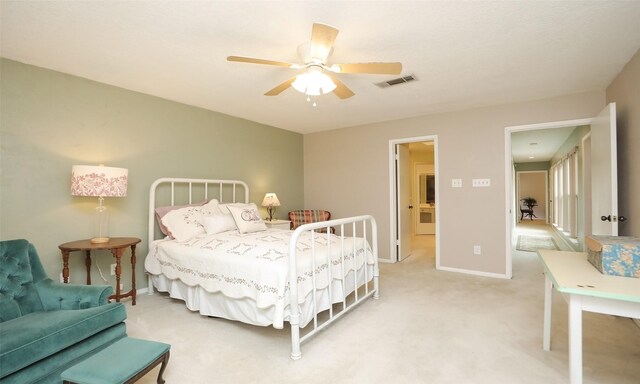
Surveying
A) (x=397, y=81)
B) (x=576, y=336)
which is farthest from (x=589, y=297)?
(x=397, y=81)

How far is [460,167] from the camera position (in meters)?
4.30

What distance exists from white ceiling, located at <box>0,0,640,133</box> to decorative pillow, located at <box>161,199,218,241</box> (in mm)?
1352

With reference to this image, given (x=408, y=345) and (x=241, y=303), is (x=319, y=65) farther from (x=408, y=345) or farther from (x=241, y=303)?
(x=408, y=345)

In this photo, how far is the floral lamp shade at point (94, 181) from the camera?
264 centimetres

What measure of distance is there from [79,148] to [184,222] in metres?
1.21

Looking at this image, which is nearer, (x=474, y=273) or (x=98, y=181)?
(x=98, y=181)

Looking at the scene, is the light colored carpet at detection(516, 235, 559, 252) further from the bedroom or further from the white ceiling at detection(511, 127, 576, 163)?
the bedroom

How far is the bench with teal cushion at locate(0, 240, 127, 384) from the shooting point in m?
1.48

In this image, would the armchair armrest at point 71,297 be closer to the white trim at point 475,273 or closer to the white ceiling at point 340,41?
the white ceiling at point 340,41

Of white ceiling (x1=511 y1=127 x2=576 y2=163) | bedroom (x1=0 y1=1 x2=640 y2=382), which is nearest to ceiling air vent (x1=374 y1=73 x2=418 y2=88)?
bedroom (x1=0 y1=1 x2=640 y2=382)

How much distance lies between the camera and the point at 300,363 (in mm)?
2039

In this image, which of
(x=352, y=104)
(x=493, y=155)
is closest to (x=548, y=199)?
(x=493, y=155)

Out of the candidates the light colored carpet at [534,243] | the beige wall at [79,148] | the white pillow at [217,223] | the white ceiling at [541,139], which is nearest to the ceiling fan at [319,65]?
the white pillow at [217,223]

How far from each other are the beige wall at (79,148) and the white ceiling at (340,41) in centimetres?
22
